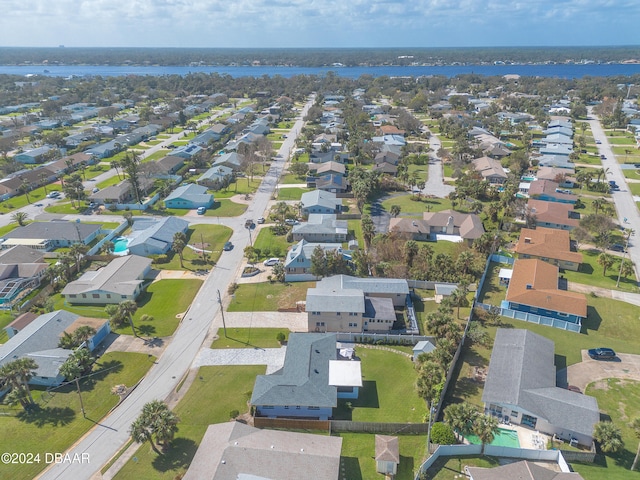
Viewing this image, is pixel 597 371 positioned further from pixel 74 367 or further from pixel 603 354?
pixel 74 367

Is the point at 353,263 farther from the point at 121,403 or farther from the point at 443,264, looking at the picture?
the point at 121,403

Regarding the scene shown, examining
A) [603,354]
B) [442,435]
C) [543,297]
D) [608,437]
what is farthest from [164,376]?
[603,354]

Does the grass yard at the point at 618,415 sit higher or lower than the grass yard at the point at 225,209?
higher

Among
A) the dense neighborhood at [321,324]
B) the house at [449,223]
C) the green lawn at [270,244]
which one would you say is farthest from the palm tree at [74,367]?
the house at [449,223]

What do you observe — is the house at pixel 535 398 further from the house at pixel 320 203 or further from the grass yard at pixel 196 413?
the house at pixel 320 203

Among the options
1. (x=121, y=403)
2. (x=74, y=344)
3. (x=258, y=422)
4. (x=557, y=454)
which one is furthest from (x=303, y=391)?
(x=74, y=344)
